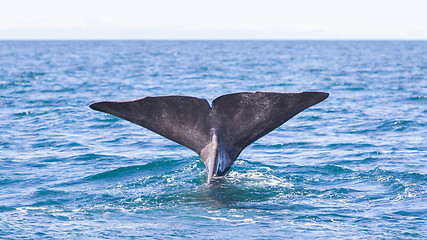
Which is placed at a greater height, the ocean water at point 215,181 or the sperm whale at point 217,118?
the sperm whale at point 217,118

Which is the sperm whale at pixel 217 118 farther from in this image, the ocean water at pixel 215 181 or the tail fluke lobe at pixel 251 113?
the ocean water at pixel 215 181

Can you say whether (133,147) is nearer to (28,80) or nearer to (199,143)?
(199,143)

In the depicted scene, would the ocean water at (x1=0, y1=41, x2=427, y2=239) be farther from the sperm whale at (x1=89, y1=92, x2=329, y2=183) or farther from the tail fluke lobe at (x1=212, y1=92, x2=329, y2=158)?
the tail fluke lobe at (x1=212, y1=92, x2=329, y2=158)

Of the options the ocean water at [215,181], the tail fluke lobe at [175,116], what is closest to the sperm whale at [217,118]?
the tail fluke lobe at [175,116]

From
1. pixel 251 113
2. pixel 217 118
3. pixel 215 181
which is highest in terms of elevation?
pixel 251 113

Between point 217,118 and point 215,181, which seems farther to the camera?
point 215,181

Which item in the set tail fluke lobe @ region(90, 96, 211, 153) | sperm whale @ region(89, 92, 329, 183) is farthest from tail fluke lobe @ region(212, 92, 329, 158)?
tail fluke lobe @ region(90, 96, 211, 153)

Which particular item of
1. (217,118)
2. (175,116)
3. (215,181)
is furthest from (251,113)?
(215,181)

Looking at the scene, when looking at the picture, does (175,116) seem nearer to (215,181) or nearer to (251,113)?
(251,113)

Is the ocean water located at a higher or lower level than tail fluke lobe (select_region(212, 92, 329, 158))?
lower

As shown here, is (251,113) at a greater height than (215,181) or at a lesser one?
greater

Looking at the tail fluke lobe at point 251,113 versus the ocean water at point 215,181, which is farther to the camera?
the tail fluke lobe at point 251,113

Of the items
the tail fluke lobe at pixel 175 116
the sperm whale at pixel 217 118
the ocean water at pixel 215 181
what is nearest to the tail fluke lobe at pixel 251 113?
the sperm whale at pixel 217 118

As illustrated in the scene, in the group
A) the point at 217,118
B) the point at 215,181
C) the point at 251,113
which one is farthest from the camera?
the point at 215,181
